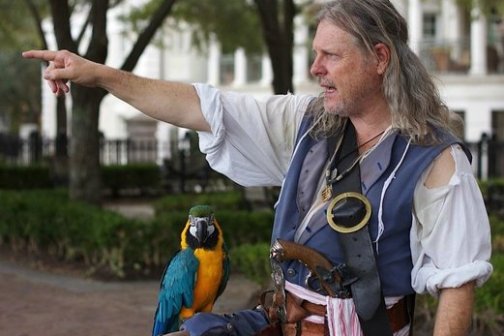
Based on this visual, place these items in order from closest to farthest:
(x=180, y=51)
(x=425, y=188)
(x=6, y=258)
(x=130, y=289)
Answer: (x=425, y=188) → (x=130, y=289) → (x=6, y=258) → (x=180, y=51)

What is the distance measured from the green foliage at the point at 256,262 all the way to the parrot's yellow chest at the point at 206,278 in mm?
2836

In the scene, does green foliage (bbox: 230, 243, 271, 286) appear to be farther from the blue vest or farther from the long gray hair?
the long gray hair

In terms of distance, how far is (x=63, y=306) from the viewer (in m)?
8.22

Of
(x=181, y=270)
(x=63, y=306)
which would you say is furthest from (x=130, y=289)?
(x=181, y=270)

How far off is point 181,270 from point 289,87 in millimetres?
7789

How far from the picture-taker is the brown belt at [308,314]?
99.2 inches

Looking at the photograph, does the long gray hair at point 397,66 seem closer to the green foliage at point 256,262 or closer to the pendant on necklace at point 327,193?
the pendant on necklace at point 327,193

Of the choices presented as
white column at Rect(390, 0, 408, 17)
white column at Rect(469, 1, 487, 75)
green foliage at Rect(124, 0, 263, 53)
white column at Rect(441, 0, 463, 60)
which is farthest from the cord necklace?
white column at Rect(441, 0, 463, 60)

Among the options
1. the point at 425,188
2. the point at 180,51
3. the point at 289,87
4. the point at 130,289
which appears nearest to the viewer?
the point at 425,188

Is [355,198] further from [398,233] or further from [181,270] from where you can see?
[181,270]

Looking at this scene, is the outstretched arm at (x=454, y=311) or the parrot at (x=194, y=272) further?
the parrot at (x=194, y=272)

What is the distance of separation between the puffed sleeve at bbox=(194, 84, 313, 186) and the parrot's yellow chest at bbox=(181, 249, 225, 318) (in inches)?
64.5

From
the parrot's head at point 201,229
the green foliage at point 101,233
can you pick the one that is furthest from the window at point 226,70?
the parrot's head at point 201,229

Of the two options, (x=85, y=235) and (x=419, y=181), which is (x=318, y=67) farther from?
(x=85, y=235)
